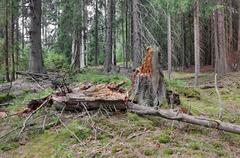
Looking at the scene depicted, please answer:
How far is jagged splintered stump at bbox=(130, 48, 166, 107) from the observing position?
286 inches

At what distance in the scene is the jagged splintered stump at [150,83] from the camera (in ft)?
23.8

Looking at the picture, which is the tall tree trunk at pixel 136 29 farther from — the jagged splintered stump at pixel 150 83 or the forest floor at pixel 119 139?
the forest floor at pixel 119 139

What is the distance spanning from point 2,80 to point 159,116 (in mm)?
12070

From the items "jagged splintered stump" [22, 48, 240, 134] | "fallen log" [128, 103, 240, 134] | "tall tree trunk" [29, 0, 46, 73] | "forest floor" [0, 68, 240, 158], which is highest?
"tall tree trunk" [29, 0, 46, 73]

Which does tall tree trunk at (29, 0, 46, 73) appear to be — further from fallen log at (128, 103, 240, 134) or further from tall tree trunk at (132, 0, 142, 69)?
fallen log at (128, 103, 240, 134)

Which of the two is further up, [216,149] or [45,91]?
[45,91]

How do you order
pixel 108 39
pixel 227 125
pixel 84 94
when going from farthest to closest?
1. pixel 108 39
2. pixel 84 94
3. pixel 227 125

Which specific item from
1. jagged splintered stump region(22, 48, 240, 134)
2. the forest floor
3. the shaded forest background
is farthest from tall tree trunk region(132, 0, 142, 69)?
the forest floor

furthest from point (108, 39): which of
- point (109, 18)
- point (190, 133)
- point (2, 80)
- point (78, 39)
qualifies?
point (190, 133)

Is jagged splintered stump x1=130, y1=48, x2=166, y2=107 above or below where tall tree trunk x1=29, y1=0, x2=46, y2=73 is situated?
below

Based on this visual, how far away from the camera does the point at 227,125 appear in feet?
20.1

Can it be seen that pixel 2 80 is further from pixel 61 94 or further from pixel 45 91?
pixel 61 94

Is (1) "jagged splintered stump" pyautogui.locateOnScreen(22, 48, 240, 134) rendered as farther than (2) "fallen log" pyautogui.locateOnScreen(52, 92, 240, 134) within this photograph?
Yes

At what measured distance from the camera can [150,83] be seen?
7391 mm
